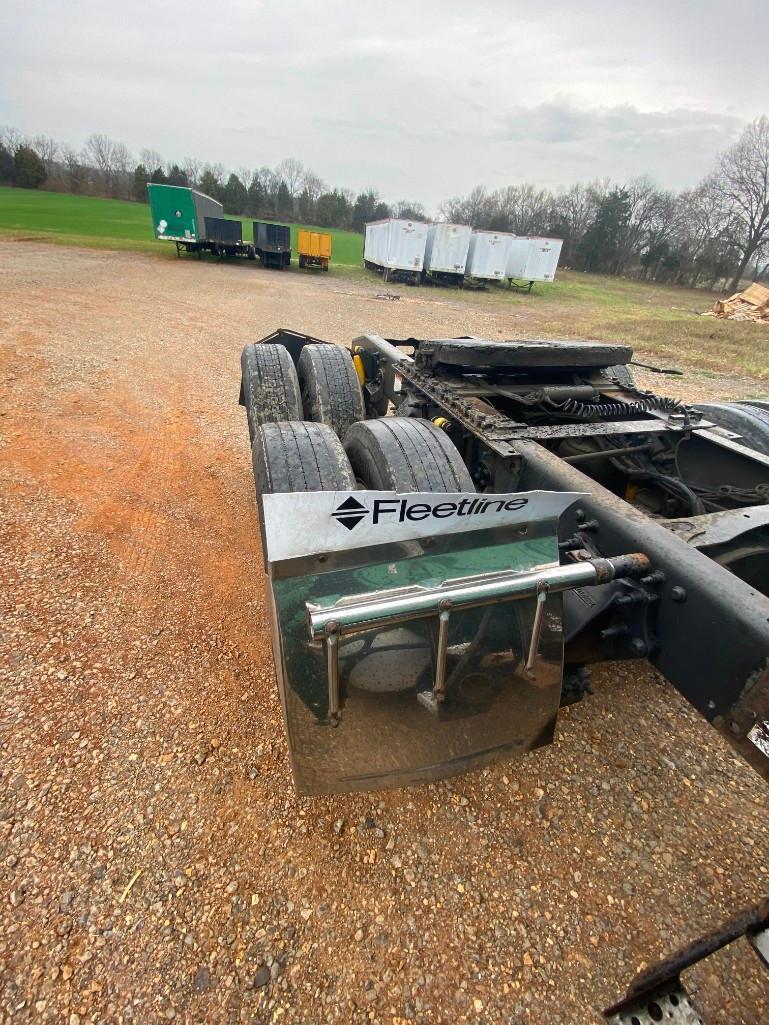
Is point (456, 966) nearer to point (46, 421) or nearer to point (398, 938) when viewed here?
point (398, 938)

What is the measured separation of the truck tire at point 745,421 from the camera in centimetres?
388

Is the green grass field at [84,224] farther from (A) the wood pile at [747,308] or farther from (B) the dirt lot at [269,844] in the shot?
(B) the dirt lot at [269,844]

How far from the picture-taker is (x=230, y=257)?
30750 millimetres

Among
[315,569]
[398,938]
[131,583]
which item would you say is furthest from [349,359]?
A: [398,938]

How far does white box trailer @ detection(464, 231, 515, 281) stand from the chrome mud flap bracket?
31.8 m

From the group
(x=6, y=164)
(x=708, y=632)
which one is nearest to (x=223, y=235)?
(x=708, y=632)

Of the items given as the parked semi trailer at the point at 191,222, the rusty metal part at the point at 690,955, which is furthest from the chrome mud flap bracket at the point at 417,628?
the parked semi trailer at the point at 191,222

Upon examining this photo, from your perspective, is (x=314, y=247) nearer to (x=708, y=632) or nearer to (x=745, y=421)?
(x=745, y=421)

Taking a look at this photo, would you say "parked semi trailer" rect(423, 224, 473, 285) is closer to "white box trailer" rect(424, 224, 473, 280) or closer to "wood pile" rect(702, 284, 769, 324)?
"white box trailer" rect(424, 224, 473, 280)

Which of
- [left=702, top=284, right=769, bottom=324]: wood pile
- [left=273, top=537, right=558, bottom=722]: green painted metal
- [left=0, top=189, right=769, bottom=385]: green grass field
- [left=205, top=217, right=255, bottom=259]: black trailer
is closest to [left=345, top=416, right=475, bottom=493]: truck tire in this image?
[left=273, top=537, right=558, bottom=722]: green painted metal

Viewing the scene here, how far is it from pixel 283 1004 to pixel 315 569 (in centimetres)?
144

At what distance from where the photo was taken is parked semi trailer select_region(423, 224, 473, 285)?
92.4ft

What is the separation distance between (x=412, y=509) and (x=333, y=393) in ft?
9.65

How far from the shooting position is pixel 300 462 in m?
2.79
